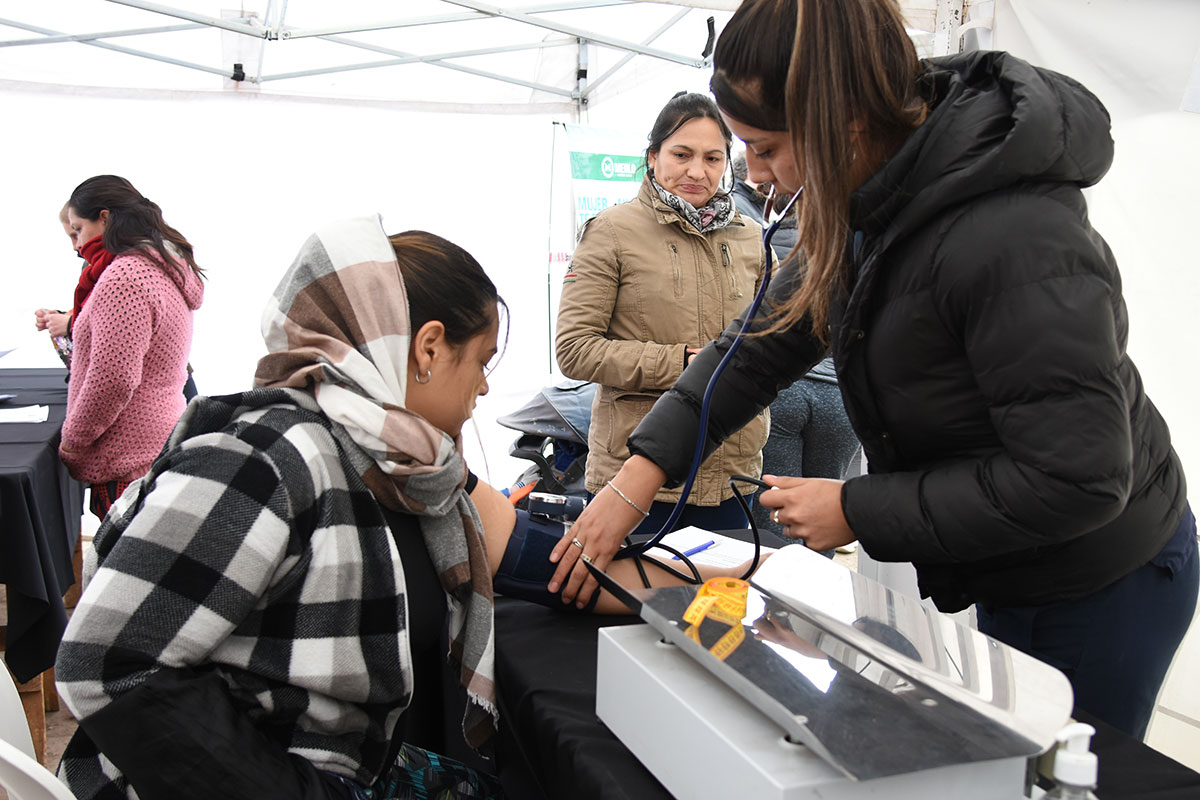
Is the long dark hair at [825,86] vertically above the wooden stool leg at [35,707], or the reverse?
the long dark hair at [825,86]

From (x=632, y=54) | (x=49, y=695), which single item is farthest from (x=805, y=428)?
(x=632, y=54)

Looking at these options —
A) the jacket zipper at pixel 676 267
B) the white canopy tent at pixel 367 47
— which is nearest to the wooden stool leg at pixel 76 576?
the jacket zipper at pixel 676 267

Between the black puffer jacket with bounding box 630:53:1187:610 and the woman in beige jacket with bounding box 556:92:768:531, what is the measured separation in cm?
85

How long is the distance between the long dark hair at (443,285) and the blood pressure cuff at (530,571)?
0.32 metres

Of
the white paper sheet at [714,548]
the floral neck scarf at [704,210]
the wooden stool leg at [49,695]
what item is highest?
the floral neck scarf at [704,210]

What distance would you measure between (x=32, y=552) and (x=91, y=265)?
988 mm

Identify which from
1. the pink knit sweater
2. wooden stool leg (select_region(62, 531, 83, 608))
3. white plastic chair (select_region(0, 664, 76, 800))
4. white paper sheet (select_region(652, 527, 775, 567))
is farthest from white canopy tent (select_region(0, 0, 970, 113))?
white plastic chair (select_region(0, 664, 76, 800))

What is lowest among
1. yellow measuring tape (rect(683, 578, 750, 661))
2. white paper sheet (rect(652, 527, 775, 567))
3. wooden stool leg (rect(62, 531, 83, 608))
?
wooden stool leg (rect(62, 531, 83, 608))

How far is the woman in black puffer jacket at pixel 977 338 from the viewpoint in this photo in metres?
0.78

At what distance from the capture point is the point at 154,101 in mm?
4320

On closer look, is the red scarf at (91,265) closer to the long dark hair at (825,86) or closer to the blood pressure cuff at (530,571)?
the blood pressure cuff at (530,571)

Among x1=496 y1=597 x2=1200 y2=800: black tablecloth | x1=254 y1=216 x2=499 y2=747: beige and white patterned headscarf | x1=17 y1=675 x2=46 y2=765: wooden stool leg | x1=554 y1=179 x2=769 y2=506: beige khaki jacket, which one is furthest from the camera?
x1=17 y1=675 x2=46 y2=765: wooden stool leg

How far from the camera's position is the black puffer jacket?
77cm

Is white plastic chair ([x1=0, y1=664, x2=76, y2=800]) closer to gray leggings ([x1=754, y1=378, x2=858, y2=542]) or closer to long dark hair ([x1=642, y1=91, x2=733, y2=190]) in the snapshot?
long dark hair ([x1=642, y1=91, x2=733, y2=190])
